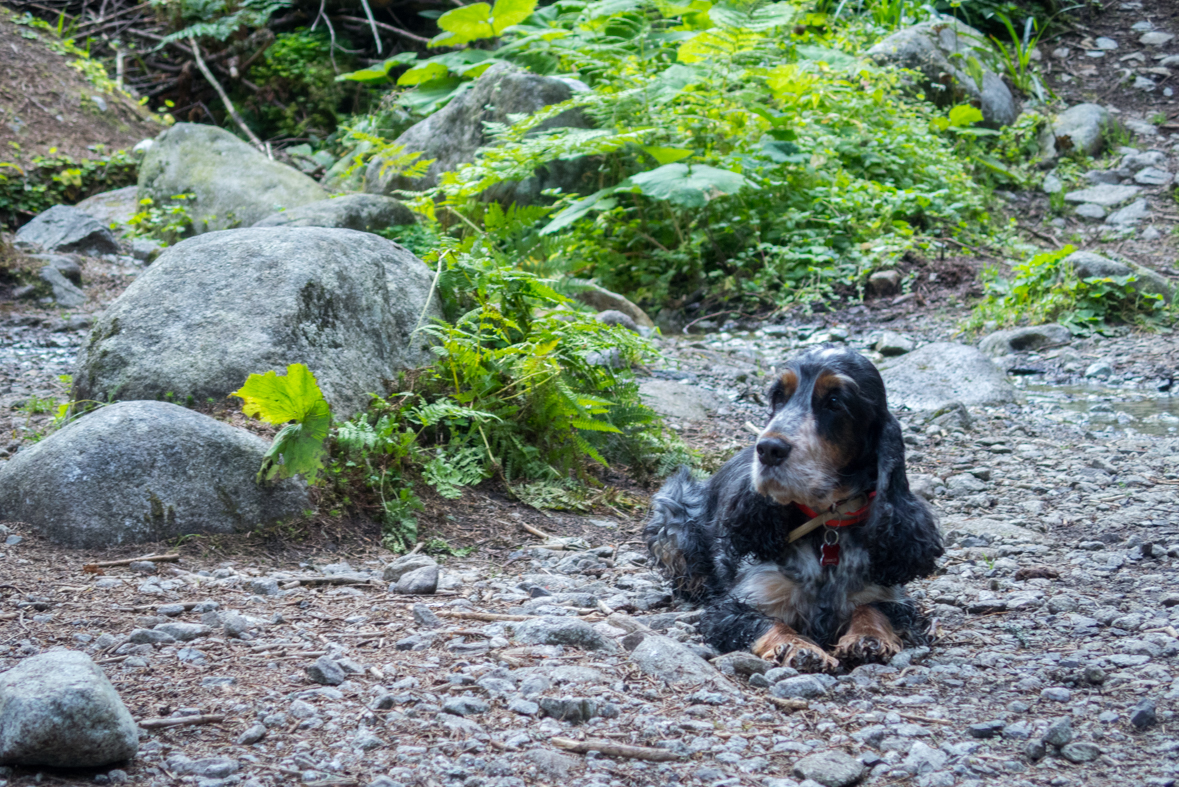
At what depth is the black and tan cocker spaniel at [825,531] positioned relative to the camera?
3.19m

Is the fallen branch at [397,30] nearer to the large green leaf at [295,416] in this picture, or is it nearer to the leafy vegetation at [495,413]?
the leafy vegetation at [495,413]

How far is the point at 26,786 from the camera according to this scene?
205 centimetres

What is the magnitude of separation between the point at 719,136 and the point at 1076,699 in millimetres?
8975

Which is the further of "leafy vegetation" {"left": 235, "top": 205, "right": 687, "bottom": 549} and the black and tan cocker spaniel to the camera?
"leafy vegetation" {"left": 235, "top": 205, "right": 687, "bottom": 549}

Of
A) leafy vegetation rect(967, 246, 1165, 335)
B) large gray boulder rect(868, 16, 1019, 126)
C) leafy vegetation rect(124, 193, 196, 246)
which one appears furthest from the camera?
large gray boulder rect(868, 16, 1019, 126)

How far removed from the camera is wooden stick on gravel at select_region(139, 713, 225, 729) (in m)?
2.36

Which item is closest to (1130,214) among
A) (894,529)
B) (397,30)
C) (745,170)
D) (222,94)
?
(745,170)

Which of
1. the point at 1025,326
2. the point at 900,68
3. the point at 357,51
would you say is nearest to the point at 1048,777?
the point at 1025,326

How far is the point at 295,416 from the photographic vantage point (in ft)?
12.7

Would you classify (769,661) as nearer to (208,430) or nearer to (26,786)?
(26,786)

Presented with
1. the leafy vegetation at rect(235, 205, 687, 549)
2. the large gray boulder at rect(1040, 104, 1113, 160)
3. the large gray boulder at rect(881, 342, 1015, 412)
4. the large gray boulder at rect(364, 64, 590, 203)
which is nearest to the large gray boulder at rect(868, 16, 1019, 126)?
the large gray boulder at rect(1040, 104, 1113, 160)

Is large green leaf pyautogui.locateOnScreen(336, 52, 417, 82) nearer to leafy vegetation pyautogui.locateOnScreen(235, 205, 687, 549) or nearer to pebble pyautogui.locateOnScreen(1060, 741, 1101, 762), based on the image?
leafy vegetation pyautogui.locateOnScreen(235, 205, 687, 549)

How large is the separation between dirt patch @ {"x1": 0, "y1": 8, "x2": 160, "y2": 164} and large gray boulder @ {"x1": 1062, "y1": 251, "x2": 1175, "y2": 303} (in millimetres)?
12379

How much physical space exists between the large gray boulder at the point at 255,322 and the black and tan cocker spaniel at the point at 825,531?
217 cm
